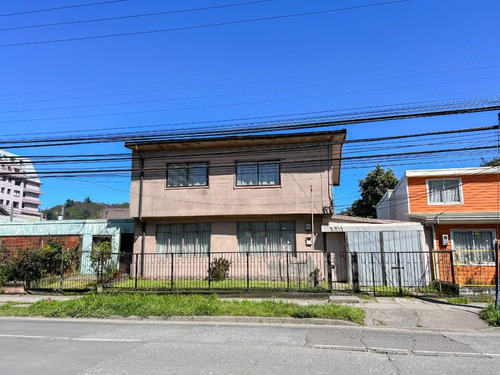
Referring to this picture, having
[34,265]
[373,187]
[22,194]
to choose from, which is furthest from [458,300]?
[22,194]

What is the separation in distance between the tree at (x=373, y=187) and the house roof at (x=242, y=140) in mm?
22854

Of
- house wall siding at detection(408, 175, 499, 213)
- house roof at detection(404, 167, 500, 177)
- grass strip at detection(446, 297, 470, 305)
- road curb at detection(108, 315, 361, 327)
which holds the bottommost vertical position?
road curb at detection(108, 315, 361, 327)

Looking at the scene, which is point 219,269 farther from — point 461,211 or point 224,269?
point 461,211

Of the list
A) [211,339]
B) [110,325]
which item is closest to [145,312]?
[110,325]

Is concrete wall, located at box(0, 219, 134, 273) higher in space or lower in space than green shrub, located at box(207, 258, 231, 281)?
higher

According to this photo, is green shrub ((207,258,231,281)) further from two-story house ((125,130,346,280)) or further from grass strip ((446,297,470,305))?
grass strip ((446,297,470,305))

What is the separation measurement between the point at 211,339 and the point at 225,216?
11122 millimetres

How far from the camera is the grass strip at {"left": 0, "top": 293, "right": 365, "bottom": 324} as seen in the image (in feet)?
33.0

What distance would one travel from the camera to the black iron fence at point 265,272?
1388cm

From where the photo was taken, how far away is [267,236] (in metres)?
18.5

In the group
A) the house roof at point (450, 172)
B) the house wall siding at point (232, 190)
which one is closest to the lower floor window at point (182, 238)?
the house wall siding at point (232, 190)

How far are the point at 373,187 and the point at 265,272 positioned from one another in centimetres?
2600

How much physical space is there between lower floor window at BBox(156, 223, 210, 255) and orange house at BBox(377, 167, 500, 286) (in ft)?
34.6

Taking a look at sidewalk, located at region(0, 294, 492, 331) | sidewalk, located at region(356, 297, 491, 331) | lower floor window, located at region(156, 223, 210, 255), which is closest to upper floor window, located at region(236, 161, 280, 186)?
lower floor window, located at region(156, 223, 210, 255)
